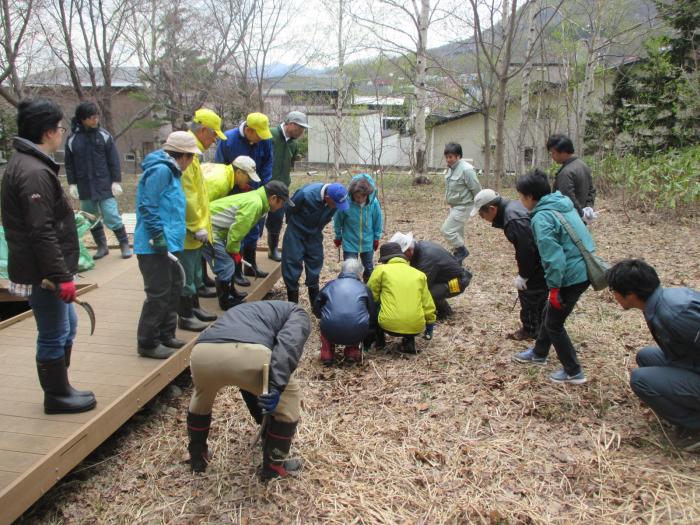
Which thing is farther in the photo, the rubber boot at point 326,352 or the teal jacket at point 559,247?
the rubber boot at point 326,352

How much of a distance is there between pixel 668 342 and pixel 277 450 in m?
2.35

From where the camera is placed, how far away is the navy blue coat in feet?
13.8

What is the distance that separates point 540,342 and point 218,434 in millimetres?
2693

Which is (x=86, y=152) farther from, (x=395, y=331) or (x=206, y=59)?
(x=206, y=59)

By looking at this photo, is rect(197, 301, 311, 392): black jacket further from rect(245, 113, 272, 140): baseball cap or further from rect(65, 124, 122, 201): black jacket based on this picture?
rect(65, 124, 122, 201): black jacket

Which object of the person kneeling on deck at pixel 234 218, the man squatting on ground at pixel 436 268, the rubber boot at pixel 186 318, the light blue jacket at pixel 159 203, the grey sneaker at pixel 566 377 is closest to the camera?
the light blue jacket at pixel 159 203

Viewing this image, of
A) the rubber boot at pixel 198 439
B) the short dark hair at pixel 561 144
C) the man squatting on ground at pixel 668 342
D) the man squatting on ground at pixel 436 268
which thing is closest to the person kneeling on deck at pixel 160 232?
the rubber boot at pixel 198 439

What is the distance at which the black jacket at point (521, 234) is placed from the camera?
4.33 metres

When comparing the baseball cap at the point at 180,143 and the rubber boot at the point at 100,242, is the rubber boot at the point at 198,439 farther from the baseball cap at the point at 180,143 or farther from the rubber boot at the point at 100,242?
the rubber boot at the point at 100,242

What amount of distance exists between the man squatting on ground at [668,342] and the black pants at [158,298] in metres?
3.04

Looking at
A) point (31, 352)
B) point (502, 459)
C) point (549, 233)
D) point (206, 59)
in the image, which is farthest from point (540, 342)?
point (206, 59)

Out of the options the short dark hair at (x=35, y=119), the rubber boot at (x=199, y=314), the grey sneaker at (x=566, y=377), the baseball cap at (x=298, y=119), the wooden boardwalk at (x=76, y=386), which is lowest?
the grey sneaker at (x=566, y=377)

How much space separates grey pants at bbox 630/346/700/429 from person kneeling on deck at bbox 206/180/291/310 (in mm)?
3235

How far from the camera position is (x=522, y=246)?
171 inches
